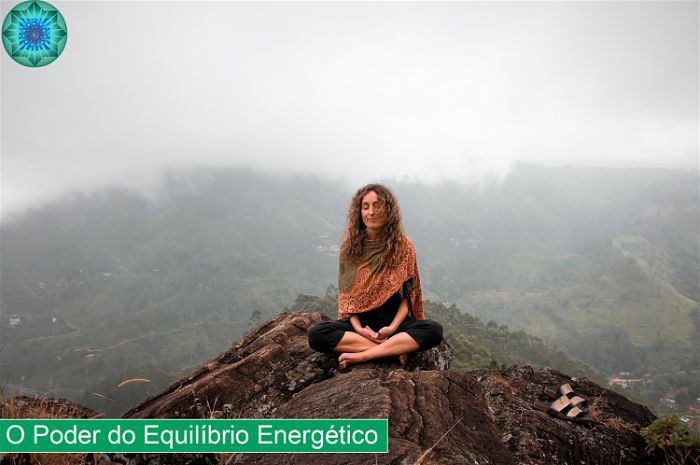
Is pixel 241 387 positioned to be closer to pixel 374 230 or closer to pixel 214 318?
pixel 374 230

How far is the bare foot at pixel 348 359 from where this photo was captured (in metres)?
5.22

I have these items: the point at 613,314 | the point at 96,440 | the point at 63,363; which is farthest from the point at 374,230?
the point at 613,314

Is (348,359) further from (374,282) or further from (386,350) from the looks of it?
(374,282)

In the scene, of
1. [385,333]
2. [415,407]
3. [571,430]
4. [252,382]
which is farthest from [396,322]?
[571,430]

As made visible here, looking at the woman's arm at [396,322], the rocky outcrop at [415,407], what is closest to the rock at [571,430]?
the rocky outcrop at [415,407]

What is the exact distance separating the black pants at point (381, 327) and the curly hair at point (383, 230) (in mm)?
672

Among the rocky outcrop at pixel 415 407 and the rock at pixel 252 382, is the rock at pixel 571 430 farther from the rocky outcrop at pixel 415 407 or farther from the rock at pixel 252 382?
the rock at pixel 252 382

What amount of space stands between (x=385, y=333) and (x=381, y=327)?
1.08 feet

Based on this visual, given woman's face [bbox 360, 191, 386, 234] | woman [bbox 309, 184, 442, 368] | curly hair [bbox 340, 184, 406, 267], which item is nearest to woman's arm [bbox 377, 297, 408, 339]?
woman [bbox 309, 184, 442, 368]

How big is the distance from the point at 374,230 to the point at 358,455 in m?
3.36

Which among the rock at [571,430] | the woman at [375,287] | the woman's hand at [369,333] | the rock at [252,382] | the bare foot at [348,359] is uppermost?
the woman at [375,287]

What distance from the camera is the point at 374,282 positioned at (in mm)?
5703

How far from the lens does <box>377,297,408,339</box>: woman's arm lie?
5.44 metres

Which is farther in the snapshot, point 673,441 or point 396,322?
point 396,322
